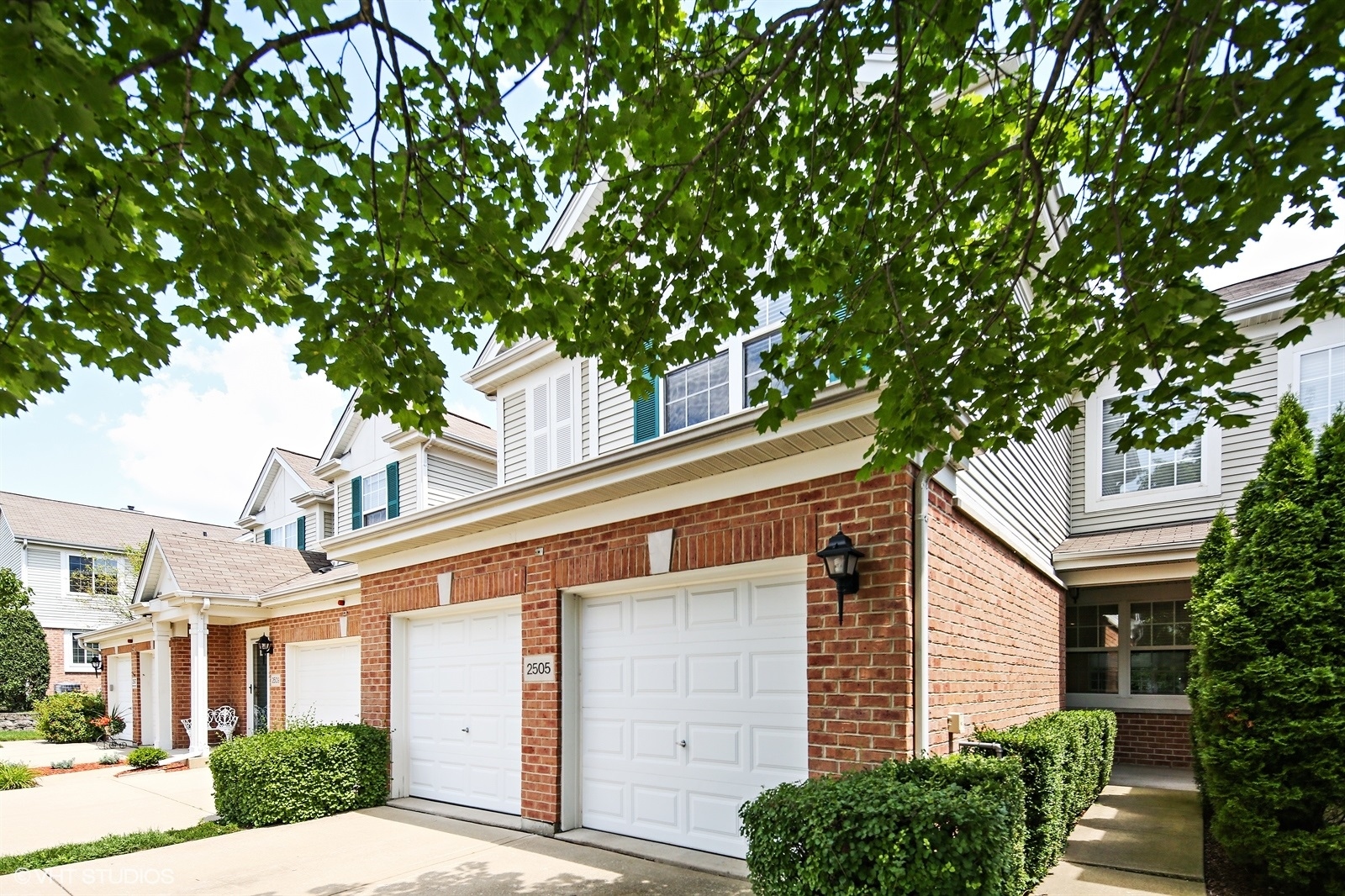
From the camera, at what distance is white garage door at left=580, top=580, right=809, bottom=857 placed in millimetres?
5898

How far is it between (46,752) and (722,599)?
1941cm

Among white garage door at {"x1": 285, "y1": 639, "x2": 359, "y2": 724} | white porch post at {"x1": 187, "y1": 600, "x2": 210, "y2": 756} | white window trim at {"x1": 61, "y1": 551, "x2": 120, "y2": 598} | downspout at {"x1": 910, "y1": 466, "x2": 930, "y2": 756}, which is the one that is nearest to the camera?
downspout at {"x1": 910, "y1": 466, "x2": 930, "y2": 756}

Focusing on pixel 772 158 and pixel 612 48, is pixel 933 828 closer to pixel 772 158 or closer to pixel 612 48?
pixel 772 158

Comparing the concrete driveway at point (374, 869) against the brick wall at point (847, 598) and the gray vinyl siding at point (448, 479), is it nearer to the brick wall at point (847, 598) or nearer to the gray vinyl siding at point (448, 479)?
the brick wall at point (847, 598)

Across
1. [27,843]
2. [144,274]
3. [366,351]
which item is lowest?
[27,843]

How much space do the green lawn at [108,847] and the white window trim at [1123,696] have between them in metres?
11.9

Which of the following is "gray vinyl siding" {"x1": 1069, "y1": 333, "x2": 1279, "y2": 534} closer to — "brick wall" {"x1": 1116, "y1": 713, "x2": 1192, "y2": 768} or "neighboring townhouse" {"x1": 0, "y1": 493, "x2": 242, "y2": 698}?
"brick wall" {"x1": 1116, "y1": 713, "x2": 1192, "y2": 768}

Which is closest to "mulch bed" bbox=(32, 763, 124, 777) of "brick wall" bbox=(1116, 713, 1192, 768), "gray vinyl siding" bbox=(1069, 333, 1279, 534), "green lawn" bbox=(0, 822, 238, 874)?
"green lawn" bbox=(0, 822, 238, 874)

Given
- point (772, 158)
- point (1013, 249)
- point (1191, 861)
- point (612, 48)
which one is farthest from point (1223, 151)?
point (1191, 861)

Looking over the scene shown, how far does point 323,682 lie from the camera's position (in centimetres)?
1226

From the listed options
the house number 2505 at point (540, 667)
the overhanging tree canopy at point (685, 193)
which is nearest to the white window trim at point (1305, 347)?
the overhanging tree canopy at point (685, 193)

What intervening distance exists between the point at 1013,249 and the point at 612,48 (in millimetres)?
2732

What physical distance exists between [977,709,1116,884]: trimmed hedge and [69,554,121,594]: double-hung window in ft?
93.1

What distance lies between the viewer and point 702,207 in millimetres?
4211
